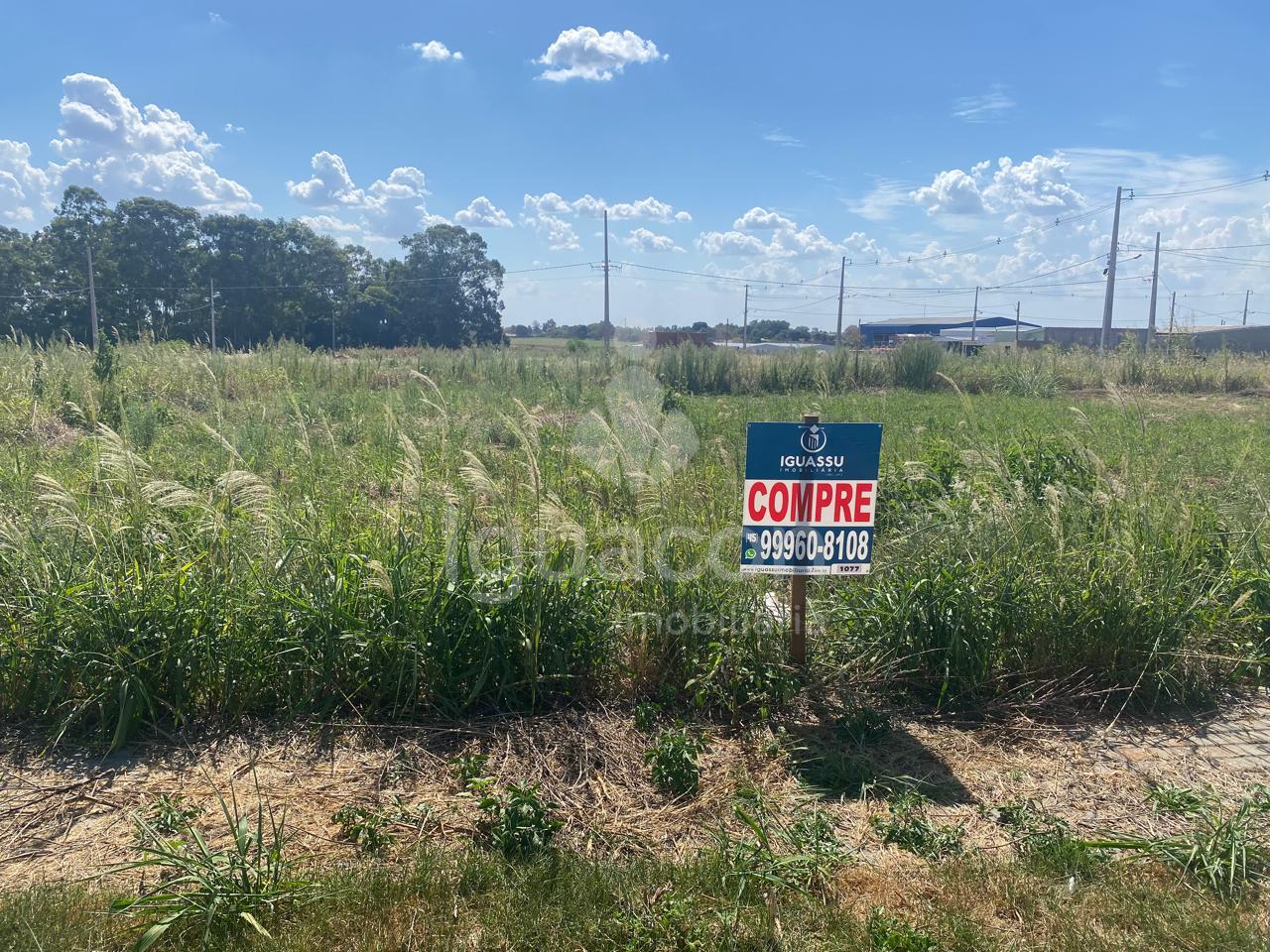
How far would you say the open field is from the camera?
8.77ft

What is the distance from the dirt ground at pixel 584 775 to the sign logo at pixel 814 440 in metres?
1.34

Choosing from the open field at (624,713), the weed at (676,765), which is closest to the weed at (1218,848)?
the open field at (624,713)

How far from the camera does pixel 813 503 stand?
13.4 ft

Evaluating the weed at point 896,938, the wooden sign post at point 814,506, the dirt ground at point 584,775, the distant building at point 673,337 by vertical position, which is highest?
the distant building at point 673,337

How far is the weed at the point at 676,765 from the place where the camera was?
339 cm

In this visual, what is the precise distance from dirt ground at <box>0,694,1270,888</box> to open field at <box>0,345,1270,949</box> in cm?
2

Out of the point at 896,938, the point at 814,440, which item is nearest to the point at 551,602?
the point at 814,440

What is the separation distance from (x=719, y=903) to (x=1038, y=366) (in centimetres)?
2567

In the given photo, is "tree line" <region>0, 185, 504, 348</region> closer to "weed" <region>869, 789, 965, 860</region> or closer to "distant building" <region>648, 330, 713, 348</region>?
"distant building" <region>648, 330, 713, 348</region>

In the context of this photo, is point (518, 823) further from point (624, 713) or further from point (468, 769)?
point (624, 713)

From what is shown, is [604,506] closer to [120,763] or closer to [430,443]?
[430,443]

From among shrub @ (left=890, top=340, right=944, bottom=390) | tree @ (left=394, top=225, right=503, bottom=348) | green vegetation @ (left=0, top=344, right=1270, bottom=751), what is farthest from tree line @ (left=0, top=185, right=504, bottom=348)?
green vegetation @ (left=0, top=344, right=1270, bottom=751)

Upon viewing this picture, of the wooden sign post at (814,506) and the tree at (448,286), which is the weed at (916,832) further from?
the tree at (448,286)

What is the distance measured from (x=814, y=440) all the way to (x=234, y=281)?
51195mm
